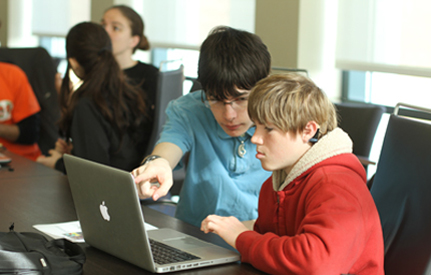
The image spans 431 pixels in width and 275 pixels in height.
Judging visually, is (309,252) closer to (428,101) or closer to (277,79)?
(277,79)

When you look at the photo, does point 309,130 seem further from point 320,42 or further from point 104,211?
point 320,42

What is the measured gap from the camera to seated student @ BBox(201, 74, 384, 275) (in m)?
1.02

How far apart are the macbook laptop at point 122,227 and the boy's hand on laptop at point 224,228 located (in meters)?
0.05

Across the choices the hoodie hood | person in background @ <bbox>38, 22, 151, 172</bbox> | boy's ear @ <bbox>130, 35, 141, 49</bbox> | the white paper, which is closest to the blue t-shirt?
the white paper

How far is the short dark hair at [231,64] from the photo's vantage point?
59.1 inches

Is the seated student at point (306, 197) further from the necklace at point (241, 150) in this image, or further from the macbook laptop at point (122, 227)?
the necklace at point (241, 150)

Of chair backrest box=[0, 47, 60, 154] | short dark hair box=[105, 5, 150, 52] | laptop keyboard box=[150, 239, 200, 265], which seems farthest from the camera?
chair backrest box=[0, 47, 60, 154]

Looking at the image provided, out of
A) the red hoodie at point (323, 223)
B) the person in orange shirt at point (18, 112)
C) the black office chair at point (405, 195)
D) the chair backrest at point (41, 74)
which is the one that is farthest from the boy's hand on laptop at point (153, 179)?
the chair backrest at point (41, 74)

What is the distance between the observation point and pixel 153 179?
133 cm

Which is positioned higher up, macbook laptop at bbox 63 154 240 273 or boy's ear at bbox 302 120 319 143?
boy's ear at bbox 302 120 319 143

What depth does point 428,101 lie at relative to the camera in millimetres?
3010

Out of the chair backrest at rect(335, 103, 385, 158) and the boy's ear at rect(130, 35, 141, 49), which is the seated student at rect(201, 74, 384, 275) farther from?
the boy's ear at rect(130, 35, 141, 49)

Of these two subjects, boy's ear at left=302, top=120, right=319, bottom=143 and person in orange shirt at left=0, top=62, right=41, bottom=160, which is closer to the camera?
boy's ear at left=302, top=120, right=319, bottom=143

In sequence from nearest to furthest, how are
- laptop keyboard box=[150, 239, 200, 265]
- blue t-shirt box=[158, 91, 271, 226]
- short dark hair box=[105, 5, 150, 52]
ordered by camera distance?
laptop keyboard box=[150, 239, 200, 265]
blue t-shirt box=[158, 91, 271, 226]
short dark hair box=[105, 5, 150, 52]
